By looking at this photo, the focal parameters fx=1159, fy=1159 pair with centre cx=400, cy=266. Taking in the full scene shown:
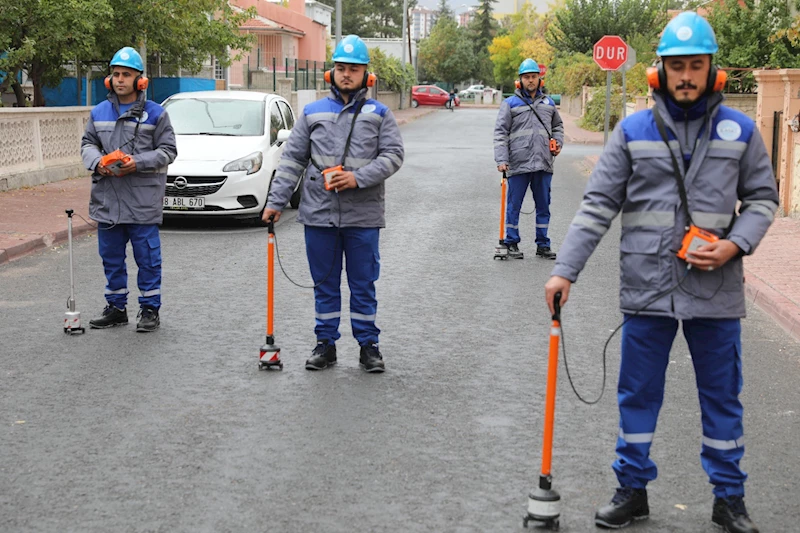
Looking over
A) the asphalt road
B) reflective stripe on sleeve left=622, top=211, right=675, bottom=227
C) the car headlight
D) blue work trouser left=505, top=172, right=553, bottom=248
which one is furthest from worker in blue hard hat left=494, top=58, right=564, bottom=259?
reflective stripe on sleeve left=622, top=211, right=675, bottom=227

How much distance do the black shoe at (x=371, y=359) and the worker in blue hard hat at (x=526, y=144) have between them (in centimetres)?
477

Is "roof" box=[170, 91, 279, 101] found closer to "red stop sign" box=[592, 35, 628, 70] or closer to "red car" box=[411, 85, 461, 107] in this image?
"red stop sign" box=[592, 35, 628, 70]

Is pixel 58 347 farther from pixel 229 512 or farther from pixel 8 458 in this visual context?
pixel 229 512

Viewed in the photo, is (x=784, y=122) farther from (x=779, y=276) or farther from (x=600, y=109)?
(x=600, y=109)

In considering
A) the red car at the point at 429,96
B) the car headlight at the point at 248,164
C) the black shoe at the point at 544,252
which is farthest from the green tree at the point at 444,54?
the black shoe at the point at 544,252

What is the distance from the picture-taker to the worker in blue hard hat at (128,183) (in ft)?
27.1

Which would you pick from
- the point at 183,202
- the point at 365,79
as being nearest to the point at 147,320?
the point at 365,79

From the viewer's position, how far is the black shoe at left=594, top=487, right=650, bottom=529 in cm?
464

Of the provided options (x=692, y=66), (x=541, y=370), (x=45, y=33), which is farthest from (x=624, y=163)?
(x=45, y=33)

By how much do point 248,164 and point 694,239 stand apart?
10358 millimetres

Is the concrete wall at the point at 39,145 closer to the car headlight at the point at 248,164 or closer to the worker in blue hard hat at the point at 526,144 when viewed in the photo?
the car headlight at the point at 248,164

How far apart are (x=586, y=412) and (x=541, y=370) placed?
1.03 meters

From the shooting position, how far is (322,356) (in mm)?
7281

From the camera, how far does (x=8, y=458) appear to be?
5473 mm
